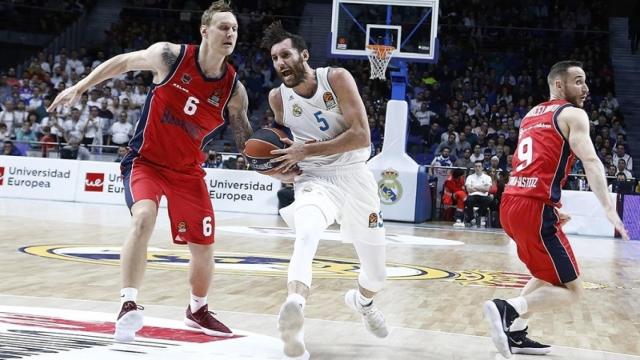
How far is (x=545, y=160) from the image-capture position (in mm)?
5359

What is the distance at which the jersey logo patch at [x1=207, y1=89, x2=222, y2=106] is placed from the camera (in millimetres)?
5375

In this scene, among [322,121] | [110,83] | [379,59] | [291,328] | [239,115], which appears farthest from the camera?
[110,83]

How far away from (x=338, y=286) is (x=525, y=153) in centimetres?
293

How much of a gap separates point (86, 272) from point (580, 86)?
14.8 ft

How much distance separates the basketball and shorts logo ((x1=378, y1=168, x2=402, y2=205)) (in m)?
12.8

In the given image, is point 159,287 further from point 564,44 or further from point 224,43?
point 564,44

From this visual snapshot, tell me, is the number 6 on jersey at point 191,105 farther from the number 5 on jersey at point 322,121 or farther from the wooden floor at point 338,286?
the wooden floor at point 338,286

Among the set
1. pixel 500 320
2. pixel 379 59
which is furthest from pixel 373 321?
pixel 379 59

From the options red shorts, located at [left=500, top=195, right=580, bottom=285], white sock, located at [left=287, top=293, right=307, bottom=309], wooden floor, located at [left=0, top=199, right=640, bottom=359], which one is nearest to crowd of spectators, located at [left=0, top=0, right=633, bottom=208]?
wooden floor, located at [left=0, top=199, right=640, bottom=359]

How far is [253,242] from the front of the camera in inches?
468

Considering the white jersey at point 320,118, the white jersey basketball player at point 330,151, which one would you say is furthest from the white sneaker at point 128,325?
the white jersey at point 320,118

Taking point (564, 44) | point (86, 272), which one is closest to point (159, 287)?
point (86, 272)

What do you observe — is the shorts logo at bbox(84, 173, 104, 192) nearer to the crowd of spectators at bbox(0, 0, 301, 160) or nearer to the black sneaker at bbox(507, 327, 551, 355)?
the crowd of spectators at bbox(0, 0, 301, 160)

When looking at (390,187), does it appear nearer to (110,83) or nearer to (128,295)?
(110,83)
